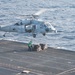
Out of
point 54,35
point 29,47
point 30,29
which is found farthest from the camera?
point 54,35

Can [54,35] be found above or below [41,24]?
below

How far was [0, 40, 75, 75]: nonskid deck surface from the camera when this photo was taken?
44.6 m

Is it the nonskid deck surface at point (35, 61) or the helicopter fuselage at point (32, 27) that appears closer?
the nonskid deck surface at point (35, 61)

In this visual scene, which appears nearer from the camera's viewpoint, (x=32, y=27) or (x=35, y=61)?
(x=35, y=61)

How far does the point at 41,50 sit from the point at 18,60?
697cm

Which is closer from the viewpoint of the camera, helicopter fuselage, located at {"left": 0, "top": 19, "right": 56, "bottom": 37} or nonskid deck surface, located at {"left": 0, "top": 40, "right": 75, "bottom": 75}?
nonskid deck surface, located at {"left": 0, "top": 40, "right": 75, "bottom": 75}

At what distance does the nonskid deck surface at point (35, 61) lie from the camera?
146 ft

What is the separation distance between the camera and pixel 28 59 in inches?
1991

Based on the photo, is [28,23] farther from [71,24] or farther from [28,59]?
[71,24]

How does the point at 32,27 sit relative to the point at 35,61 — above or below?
above

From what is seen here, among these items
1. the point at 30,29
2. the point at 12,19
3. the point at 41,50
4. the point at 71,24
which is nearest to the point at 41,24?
the point at 30,29

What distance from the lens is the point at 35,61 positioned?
162 feet

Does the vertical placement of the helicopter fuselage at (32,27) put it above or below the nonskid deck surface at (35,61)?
above

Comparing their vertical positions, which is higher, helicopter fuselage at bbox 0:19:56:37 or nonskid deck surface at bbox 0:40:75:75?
helicopter fuselage at bbox 0:19:56:37
